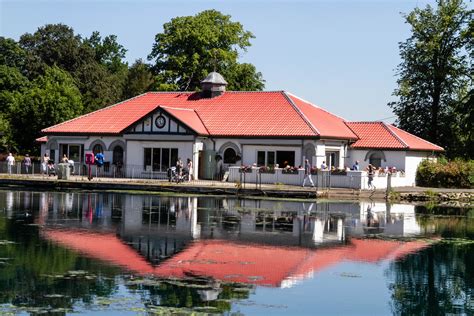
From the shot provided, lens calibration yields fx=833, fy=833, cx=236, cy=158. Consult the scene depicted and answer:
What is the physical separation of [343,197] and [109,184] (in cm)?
1267

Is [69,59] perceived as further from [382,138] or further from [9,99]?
[382,138]

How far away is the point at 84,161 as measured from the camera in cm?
5184

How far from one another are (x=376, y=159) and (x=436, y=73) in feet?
48.7

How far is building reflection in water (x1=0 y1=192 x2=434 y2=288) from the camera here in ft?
65.1

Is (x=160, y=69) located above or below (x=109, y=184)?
above

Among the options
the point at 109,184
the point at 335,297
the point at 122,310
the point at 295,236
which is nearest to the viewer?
the point at 122,310

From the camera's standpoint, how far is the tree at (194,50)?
65188 mm

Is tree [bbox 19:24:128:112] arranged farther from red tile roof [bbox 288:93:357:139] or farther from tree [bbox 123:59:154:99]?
red tile roof [bbox 288:93:357:139]

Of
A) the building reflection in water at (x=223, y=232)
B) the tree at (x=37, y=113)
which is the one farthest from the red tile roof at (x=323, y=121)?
the tree at (x=37, y=113)

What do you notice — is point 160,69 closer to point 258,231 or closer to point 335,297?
point 258,231

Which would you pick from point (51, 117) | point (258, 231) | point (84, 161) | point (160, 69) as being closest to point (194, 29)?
point (160, 69)

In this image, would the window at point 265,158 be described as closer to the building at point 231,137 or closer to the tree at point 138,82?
the building at point 231,137

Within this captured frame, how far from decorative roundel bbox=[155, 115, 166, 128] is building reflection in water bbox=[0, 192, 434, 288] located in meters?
8.94

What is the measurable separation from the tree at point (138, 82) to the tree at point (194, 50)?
1555 cm
